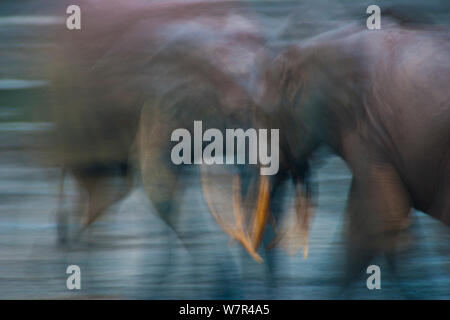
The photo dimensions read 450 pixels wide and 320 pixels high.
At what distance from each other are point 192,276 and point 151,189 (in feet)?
1.24

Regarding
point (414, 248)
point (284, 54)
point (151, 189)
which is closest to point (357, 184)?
point (414, 248)

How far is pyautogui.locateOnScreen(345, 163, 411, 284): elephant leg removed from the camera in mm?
2689

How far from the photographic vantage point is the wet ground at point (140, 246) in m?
2.73

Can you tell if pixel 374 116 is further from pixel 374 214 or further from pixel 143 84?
pixel 143 84

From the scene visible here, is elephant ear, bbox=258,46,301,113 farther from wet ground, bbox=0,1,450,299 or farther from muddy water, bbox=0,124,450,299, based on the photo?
muddy water, bbox=0,124,450,299

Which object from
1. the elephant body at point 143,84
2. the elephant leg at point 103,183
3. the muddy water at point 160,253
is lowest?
the muddy water at point 160,253

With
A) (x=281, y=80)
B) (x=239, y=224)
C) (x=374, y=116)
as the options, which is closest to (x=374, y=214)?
(x=374, y=116)

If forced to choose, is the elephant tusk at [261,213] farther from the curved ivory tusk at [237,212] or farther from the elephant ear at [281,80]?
the elephant ear at [281,80]

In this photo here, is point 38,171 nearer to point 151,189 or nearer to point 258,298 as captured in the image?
point 151,189

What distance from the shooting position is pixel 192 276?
2766 millimetres

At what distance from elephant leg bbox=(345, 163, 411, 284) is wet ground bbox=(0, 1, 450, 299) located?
5 centimetres

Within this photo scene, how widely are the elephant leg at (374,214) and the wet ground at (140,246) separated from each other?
5cm

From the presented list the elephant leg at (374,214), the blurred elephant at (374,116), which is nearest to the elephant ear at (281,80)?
the blurred elephant at (374,116)

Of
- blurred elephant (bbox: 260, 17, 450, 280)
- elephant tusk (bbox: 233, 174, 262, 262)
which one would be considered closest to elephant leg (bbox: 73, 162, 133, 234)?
elephant tusk (bbox: 233, 174, 262, 262)
